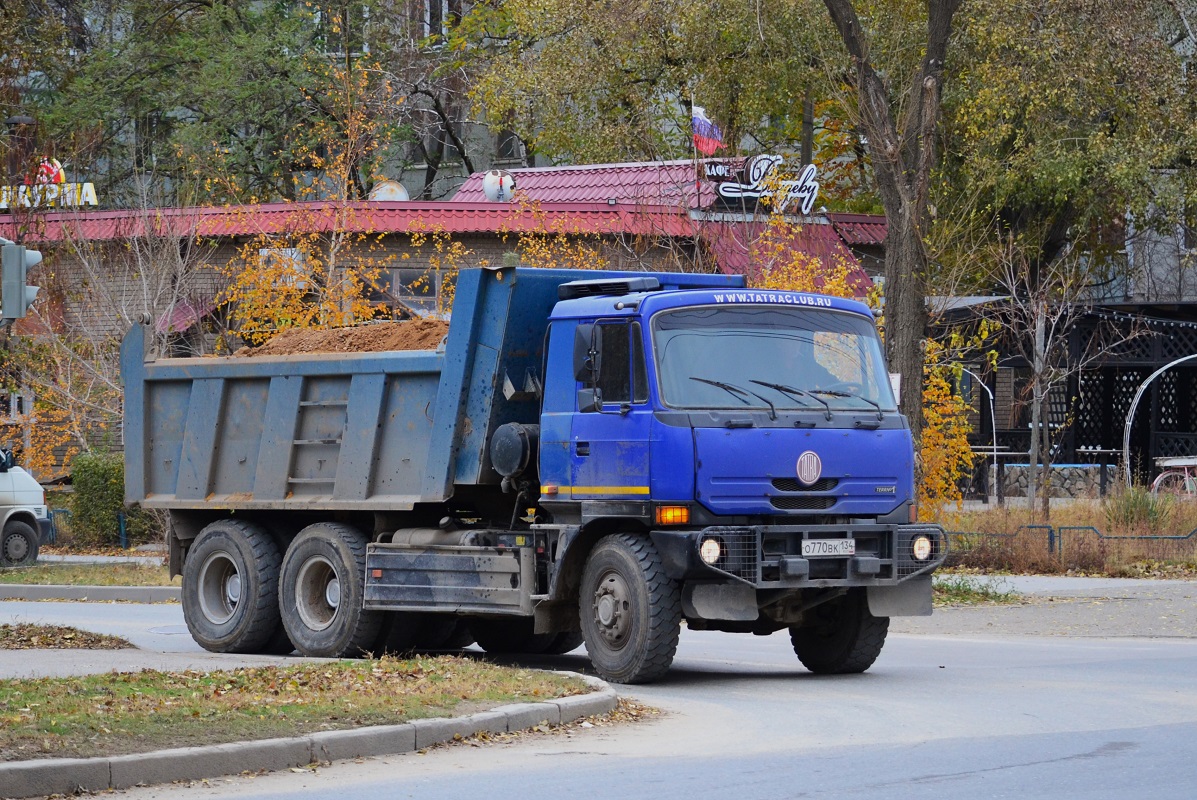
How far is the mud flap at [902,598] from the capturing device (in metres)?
13.4

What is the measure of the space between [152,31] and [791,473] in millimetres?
35915

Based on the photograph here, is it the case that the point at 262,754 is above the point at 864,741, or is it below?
above

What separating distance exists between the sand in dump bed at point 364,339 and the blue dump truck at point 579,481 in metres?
0.39

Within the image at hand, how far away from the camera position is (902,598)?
13453 millimetres

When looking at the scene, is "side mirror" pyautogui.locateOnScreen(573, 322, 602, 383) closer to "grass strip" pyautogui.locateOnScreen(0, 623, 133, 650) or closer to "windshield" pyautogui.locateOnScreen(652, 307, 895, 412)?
"windshield" pyautogui.locateOnScreen(652, 307, 895, 412)

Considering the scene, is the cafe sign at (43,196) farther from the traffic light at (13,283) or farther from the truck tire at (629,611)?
the truck tire at (629,611)

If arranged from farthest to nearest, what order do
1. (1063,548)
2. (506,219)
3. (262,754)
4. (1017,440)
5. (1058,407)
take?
(1058,407)
(1017,440)
(506,219)
(1063,548)
(262,754)

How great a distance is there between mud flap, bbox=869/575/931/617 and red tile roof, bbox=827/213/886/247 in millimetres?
23796

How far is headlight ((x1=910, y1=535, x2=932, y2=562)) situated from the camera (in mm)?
13359

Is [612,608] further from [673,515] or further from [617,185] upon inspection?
[617,185]

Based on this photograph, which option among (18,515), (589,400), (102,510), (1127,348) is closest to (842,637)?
(589,400)

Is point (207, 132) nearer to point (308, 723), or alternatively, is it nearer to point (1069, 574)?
point (1069, 574)

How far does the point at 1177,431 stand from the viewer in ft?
129

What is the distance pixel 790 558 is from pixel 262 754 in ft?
15.5
